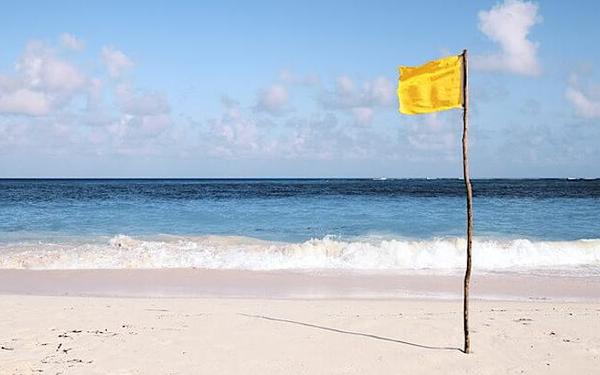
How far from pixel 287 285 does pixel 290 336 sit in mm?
4791

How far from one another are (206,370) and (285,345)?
4.09 ft

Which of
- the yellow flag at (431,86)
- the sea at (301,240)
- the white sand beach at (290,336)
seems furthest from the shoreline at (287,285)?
the yellow flag at (431,86)

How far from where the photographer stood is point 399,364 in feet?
20.2

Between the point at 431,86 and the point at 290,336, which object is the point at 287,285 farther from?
the point at 431,86

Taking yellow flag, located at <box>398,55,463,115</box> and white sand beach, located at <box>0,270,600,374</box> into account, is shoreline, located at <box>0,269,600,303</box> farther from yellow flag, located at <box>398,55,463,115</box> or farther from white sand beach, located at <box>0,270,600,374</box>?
yellow flag, located at <box>398,55,463,115</box>

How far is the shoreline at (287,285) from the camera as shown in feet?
35.7

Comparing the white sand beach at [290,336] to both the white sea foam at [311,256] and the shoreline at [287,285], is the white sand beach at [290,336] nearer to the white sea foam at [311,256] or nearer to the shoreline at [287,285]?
the shoreline at [287,285]

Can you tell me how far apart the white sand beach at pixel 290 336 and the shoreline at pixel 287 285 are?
2.91ft

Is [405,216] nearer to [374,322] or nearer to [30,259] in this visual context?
[30,259]

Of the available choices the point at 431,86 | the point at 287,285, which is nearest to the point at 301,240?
the point at 287,285

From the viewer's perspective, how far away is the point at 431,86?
6.27 m

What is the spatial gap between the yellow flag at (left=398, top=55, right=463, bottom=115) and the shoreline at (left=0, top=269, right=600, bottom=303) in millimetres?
5209

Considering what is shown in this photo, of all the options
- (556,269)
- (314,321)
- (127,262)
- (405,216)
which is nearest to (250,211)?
(405,216)

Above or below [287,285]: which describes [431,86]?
above
